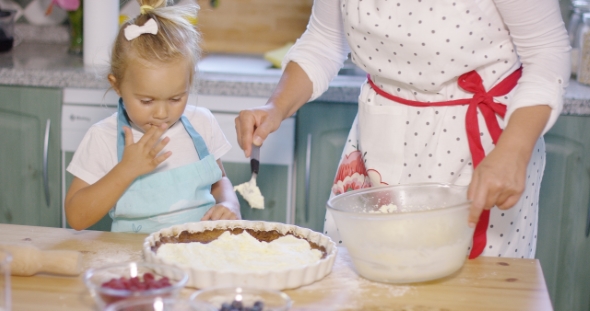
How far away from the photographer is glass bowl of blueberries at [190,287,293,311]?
780 millimetres

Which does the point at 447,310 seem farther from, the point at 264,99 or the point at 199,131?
the point at 264,99

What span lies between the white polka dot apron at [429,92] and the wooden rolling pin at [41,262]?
605 mm

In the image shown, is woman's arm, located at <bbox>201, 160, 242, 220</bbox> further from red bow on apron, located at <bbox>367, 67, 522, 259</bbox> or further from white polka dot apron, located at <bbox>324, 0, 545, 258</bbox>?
red bow on apron, located at <bbox>367, 67, 522, 259</bbox>

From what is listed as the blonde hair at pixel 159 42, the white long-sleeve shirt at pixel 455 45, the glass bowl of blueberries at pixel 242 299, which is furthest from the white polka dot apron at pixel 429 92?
the glass bowl of blueberries at pixel 242 299

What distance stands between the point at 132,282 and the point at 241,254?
25 centimetres

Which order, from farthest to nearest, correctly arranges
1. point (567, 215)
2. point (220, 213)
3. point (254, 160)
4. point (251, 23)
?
point (251, 23)
point (567, 215)
point (220, 213)
point (254, 160)

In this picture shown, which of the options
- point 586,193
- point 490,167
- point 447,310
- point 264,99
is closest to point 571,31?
point 586,193

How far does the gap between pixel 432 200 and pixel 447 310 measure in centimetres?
22

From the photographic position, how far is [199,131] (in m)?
1.62

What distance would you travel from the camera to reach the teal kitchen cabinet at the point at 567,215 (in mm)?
2018

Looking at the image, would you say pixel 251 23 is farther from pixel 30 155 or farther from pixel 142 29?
pixel 142 29

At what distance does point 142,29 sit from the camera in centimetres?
142

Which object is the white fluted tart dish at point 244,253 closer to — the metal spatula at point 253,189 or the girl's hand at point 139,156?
the metal spatula at point 253,189

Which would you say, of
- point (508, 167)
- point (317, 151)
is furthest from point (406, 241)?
point (317, 151)
